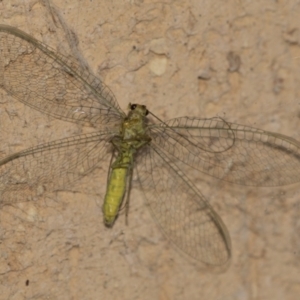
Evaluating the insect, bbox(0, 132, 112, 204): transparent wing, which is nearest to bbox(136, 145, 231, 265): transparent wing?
the insect

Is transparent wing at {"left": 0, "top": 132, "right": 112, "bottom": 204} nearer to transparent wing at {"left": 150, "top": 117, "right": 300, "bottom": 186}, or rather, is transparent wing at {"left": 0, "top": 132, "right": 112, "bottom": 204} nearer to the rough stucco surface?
the rough stucco surface

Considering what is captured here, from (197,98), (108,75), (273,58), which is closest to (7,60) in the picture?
(108,75)

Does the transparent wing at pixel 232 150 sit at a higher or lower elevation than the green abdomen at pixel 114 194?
higher

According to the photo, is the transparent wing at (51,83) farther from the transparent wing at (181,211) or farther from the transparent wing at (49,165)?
the transparent wing at (181,211)

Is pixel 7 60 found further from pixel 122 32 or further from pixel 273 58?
pixel 273 58

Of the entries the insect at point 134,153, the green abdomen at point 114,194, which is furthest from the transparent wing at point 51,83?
the green abdomen at point 114,194

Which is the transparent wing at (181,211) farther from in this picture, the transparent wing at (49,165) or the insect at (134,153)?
the transparent wing at (49,165)
